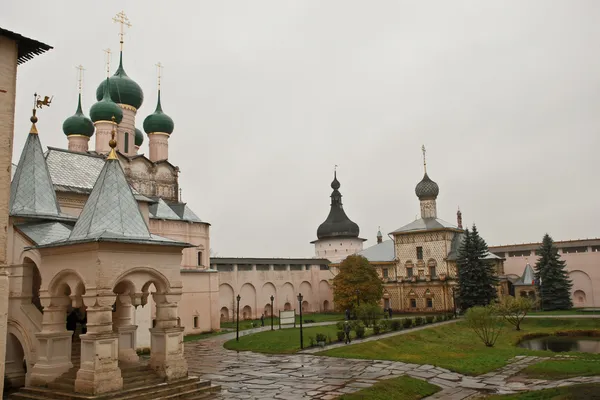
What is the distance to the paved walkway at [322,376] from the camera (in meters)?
12.7

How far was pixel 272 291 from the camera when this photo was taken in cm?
4319

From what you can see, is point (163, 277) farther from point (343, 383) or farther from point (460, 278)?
point (460, 278)

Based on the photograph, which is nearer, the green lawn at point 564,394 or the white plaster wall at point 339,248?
the green lawn at point 564,394

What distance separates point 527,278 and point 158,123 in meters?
30.3

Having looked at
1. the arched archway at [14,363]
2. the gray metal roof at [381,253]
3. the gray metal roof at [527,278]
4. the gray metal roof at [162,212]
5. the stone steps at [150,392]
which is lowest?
the stone steps at [150,392]

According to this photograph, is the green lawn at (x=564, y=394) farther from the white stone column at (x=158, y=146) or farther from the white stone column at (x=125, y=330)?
the white stone column at (x=158, y=146)

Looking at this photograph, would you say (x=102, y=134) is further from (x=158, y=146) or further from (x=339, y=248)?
(x=339, y=248)

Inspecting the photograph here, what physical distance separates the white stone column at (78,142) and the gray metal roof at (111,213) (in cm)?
2171

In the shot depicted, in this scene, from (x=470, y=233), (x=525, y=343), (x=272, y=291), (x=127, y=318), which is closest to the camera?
(x=127, y=318)

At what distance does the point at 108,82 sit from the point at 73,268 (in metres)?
23.6

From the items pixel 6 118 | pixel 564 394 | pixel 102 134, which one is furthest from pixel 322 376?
pixel 102 134

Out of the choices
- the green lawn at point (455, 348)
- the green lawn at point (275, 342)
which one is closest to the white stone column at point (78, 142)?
the green lawn at point (275, 342)

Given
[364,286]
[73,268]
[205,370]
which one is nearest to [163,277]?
[73,268]

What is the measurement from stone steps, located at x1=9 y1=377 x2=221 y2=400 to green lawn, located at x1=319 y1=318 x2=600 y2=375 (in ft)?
22.7
